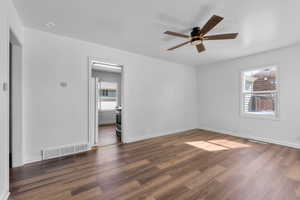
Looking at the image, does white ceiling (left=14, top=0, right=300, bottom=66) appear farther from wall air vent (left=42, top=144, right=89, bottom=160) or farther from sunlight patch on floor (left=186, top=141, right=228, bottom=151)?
sunlight patch on floor (left=186, top=141, right=228, bottom=151)

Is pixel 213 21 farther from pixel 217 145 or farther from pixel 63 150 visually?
pixel 63 150

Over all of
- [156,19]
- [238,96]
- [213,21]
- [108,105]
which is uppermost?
[156,19]

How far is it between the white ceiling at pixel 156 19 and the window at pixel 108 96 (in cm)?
363

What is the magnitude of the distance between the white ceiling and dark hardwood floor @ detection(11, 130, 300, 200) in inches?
105

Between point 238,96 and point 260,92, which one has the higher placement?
point 260,92

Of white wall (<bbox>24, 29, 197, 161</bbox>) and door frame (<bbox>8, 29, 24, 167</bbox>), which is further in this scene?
white wall (<bbox>24, 29, 197, 161</bbox>)

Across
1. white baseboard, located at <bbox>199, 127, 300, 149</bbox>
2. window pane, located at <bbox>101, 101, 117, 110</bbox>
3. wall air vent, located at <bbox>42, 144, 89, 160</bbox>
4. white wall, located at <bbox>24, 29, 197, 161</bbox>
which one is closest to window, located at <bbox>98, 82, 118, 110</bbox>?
window pane, located at <bbox>101, 101, 117, 110</bbox>

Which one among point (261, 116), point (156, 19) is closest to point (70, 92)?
point (156, 19)

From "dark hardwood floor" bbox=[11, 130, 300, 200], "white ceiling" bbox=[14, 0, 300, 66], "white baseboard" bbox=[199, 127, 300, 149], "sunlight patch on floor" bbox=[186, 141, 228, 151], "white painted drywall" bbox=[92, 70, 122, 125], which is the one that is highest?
"white ceiling" bbox=[14, 0, 300, 66]

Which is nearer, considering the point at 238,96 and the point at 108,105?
the point at 238,96

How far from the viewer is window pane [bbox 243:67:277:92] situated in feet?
12.4

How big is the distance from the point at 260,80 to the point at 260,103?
72 cm

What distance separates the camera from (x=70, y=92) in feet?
9.69

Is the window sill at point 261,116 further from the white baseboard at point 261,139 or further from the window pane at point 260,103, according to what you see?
the white baseboard at point 261,139
